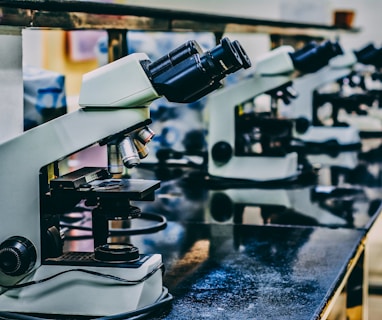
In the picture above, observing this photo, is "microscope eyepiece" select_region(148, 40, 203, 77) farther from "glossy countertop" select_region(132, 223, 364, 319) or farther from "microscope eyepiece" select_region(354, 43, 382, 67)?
"microscope eyepiece" select_region(354, 43, 382, 67)

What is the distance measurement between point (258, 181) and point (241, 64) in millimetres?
1451

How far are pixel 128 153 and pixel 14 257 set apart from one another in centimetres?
23

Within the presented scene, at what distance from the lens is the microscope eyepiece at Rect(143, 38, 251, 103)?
102cm

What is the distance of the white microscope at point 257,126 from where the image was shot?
2.39 m

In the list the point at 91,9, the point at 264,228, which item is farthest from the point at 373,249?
the point at 91,9

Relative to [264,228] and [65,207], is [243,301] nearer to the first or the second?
[65,207]

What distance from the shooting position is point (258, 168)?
8.10 feet

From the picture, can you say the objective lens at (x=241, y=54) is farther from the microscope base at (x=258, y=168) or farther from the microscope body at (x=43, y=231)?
the microscope base at (x=258, y=168)

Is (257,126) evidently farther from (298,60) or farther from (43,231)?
(43,231)

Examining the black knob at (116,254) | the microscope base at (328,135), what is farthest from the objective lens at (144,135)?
the microscope base at (328,135)

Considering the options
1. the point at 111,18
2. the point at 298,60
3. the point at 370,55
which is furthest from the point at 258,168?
the point at 370,55

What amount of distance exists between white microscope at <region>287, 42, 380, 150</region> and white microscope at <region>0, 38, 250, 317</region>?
2.32 meters

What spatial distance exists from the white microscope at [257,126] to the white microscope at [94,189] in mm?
1342

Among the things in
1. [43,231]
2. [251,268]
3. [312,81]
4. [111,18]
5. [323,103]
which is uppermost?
[111,18]
